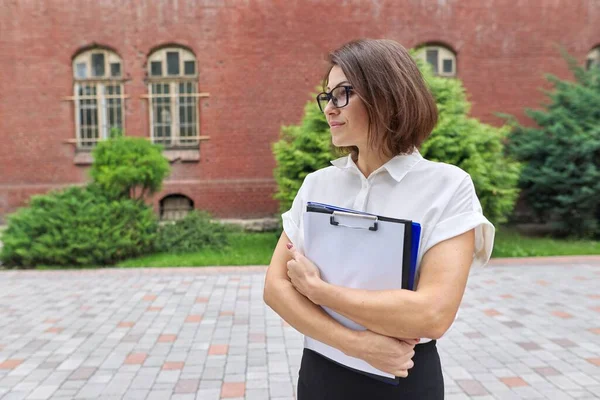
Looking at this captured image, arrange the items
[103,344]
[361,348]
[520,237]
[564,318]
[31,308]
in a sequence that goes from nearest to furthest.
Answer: [361,348]
[103,344]
[564,318]
[31,308]
[520,237]

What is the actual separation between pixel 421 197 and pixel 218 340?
415 cm

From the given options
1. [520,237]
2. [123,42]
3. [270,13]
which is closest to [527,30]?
[520,237]

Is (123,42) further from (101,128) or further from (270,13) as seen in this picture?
(270,13)

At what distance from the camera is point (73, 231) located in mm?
8625

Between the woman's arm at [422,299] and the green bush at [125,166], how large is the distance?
8234mm

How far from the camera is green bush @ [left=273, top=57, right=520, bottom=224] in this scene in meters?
8.55

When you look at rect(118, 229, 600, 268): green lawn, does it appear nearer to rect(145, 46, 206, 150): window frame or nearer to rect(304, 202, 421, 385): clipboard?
rect(145, 46, 206, 150): window frame

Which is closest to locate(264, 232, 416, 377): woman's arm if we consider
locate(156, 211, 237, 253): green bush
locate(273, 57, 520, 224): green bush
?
locate(273, 57, 520, 224): green bush

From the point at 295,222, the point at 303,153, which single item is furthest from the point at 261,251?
the point at 295,222

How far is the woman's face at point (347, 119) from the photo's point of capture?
1.45 m

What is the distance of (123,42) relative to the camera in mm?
12492

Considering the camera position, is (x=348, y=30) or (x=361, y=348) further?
(x=348, y=30)

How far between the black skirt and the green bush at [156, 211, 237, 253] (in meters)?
8.48

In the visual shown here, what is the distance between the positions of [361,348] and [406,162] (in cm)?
56
